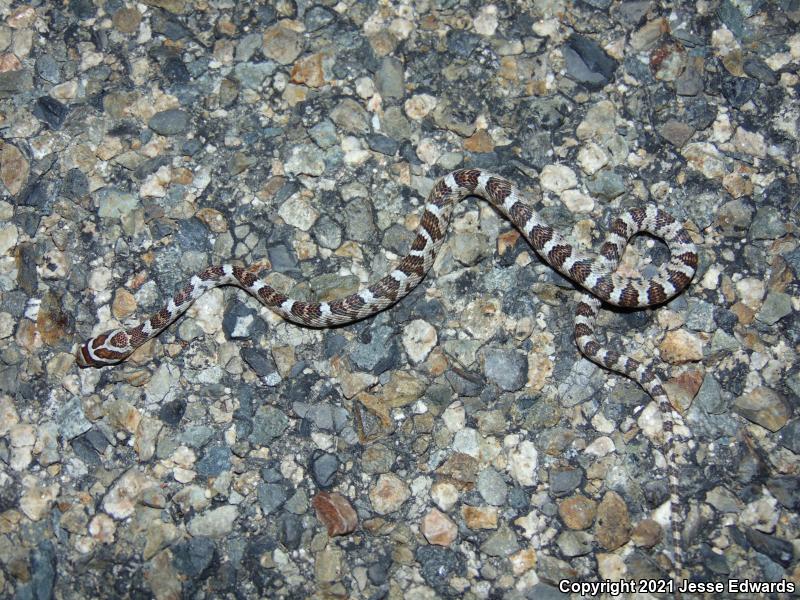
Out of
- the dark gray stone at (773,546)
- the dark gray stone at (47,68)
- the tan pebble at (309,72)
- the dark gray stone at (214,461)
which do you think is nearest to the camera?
the dark gray stone at (773,546)

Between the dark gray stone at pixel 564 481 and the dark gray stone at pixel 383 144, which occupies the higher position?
the dark gray stone at pixel 383 144

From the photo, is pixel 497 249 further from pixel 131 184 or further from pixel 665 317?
pixel 131 184

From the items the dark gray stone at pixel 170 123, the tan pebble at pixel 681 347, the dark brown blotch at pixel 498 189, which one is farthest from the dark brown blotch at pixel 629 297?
the dark gray stone at pixel 170 123

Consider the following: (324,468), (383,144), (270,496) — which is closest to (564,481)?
(324,468)

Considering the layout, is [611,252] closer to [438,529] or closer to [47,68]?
[438,529]

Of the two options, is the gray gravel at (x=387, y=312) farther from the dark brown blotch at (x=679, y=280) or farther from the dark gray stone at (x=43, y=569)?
the dark brown blotch at (x=679, y=280)

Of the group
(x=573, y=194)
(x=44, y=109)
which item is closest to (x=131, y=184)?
(x=44, y=109)
